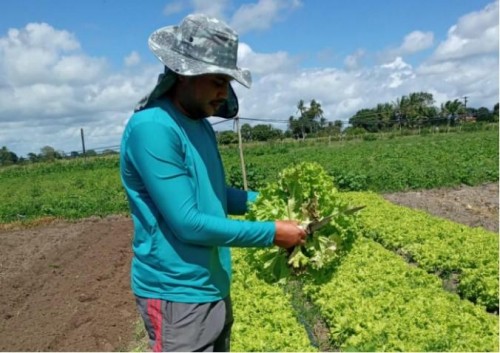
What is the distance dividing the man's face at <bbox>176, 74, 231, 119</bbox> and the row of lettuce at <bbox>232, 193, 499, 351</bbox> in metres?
1.07

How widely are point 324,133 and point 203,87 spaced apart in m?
48.3

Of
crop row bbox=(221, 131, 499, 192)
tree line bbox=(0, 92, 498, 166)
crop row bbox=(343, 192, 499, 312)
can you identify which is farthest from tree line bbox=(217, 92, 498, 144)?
crop row bbox=(343, 192, 499, 312)

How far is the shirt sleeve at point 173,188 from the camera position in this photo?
82.4 inches

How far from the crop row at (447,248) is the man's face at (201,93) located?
14.3 ft

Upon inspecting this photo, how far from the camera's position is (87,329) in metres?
6.53

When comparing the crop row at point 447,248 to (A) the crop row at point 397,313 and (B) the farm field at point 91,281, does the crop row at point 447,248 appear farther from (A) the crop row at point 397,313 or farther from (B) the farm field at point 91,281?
(B) the farm field at point 91,281

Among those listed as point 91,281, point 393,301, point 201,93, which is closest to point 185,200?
point 201,93

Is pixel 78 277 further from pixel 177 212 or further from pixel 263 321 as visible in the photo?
pixel 177 212

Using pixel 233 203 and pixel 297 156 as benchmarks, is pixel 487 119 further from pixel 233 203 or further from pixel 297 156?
pixel 233 203

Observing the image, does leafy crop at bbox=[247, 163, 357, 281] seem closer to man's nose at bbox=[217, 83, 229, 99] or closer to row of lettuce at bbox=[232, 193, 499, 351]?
row of lettuce at bbox=[232, 193, 499, 351]

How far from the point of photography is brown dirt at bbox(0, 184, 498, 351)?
6.45 m

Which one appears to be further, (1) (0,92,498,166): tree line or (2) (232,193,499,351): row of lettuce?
(1) (0,92,498,166): tree line

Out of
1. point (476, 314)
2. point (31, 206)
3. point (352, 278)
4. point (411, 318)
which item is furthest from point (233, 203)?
point (31, 206)

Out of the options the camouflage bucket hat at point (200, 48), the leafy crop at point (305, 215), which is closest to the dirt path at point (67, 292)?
the leafy crop at point (305, 215)
